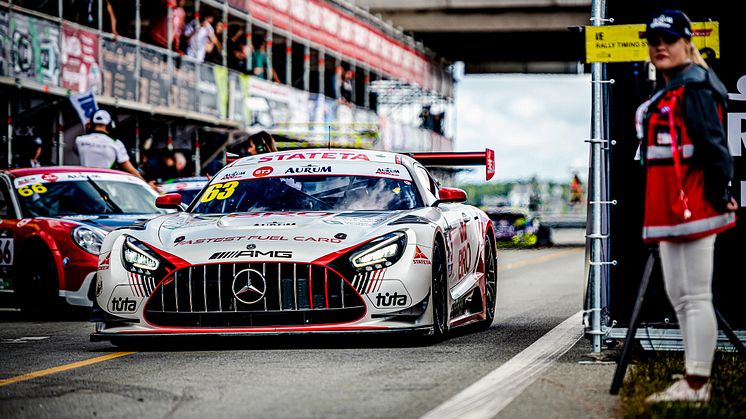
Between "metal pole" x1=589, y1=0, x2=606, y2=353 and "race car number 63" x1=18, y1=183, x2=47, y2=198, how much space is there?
22.2 feet

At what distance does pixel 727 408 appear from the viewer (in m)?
5.72

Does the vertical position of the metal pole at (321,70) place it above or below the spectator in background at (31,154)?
above

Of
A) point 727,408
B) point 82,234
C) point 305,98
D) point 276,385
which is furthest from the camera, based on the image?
point 305,98

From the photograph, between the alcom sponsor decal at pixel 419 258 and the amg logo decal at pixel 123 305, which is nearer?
the alcom sponsor decal at pixel 419 258

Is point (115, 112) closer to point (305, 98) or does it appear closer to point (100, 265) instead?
point (305, 98)

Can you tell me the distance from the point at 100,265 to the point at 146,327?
60cm

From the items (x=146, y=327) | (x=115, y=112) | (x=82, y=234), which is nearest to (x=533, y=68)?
(x=115, y=112)

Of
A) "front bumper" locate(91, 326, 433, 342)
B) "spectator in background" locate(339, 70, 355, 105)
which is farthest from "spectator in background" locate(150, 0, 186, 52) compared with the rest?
"front bumper" locate(91, 326, 433, 342)

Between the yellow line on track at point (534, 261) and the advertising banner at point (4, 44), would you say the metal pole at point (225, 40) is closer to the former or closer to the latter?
the yellow line on track at point (534, 261)

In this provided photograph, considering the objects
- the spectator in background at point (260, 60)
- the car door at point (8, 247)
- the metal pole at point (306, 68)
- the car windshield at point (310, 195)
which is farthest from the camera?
the metal pole at point (306, 68)

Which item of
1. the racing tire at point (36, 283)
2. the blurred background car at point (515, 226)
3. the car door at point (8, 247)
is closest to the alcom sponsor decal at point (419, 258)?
the racing tire at point (36, 283)

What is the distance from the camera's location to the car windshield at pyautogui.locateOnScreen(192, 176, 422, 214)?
9.46m

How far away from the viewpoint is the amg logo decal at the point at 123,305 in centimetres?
859

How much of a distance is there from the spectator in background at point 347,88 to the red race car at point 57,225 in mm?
22223
